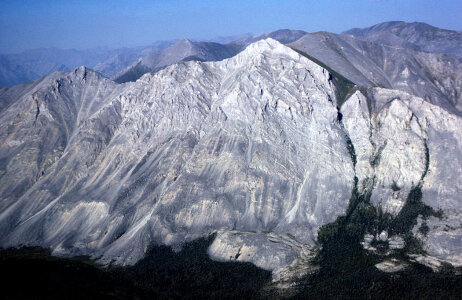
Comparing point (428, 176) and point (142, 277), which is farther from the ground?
point (428, 176)

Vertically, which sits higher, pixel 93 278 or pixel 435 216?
pixel 435 216

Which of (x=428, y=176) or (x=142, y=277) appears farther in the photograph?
(x=428, y=176)

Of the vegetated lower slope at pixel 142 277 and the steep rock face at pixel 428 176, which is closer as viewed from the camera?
the vegetated lower slope at pixel 142 277

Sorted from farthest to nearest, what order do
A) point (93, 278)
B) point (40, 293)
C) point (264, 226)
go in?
point (264, 226) < point (93, 278) < point (40, 293)

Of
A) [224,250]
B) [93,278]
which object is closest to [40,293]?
[93,278]

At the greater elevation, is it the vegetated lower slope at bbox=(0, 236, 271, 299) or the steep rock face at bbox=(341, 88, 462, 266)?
the steep rock face at bbox=(341, 88, 462, 266)

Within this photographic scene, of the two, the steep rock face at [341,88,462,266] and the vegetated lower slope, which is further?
the steep rock face at [341,88,462,266]

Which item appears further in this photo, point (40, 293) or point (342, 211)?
point (342, 211)

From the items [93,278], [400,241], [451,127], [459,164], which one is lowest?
[93,278]

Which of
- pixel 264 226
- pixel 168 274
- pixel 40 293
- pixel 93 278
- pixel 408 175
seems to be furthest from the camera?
pixel 408 175

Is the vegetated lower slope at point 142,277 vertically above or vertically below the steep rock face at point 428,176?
below

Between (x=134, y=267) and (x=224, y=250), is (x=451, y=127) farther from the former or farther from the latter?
(x=134, y=267)
